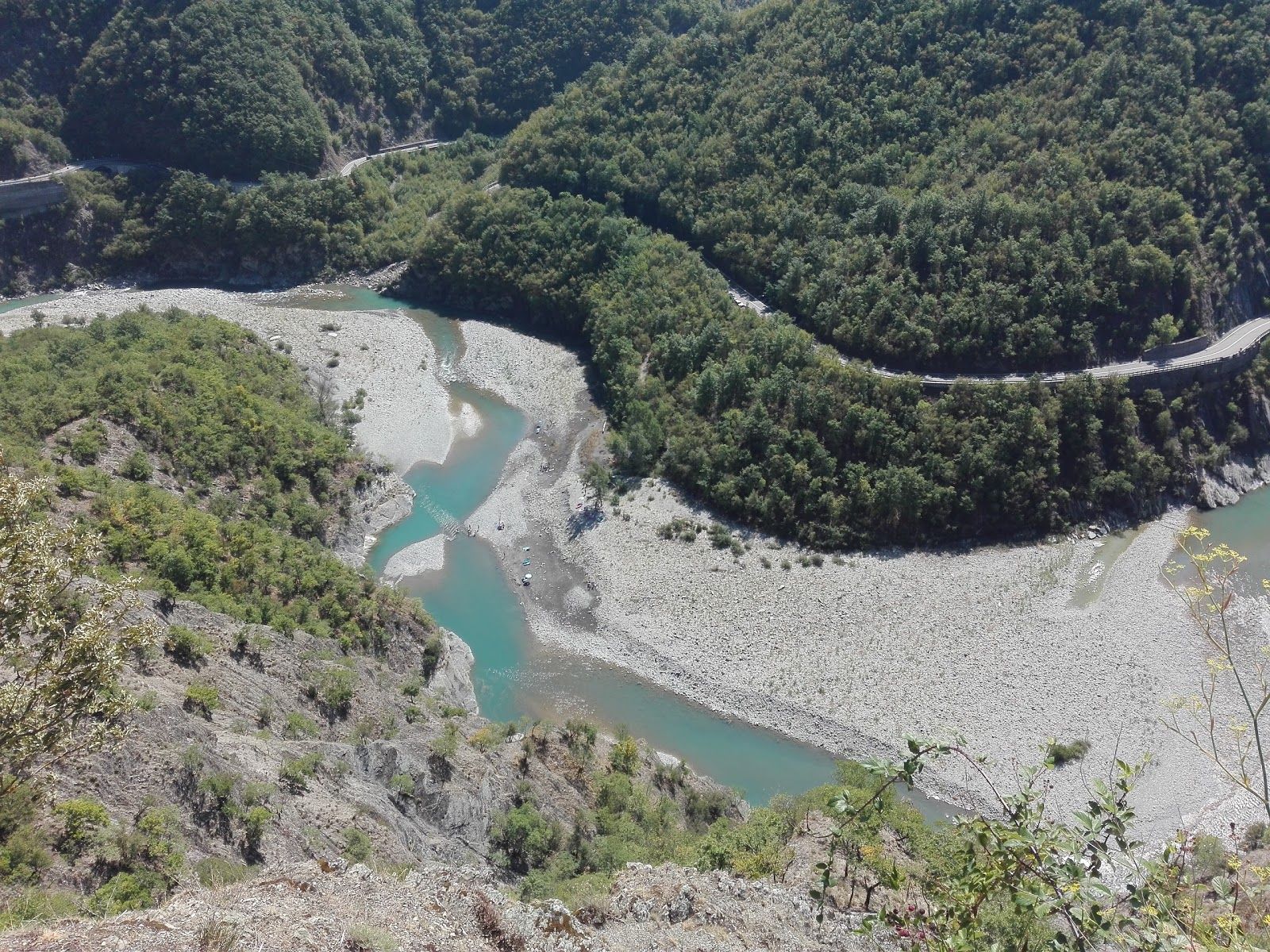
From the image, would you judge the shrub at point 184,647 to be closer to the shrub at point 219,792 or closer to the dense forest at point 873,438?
the shrub at point 219,792

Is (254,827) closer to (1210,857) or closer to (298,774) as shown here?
(298,774)

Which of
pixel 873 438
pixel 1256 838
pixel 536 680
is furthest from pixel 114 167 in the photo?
pixel 1256 838

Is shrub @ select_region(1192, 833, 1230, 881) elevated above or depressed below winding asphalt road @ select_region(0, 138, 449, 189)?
below

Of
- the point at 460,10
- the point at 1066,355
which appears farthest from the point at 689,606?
the point at 460,10

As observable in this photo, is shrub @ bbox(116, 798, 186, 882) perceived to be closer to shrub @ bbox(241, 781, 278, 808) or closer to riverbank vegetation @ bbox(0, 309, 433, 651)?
shrub @ bbox(241, 781, 278, 808)

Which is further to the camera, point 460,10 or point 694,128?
point 460,10

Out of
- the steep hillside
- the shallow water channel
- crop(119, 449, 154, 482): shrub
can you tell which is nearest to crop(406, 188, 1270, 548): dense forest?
the shallow water channel

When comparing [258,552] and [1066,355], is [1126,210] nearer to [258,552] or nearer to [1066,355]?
[1066,355]
